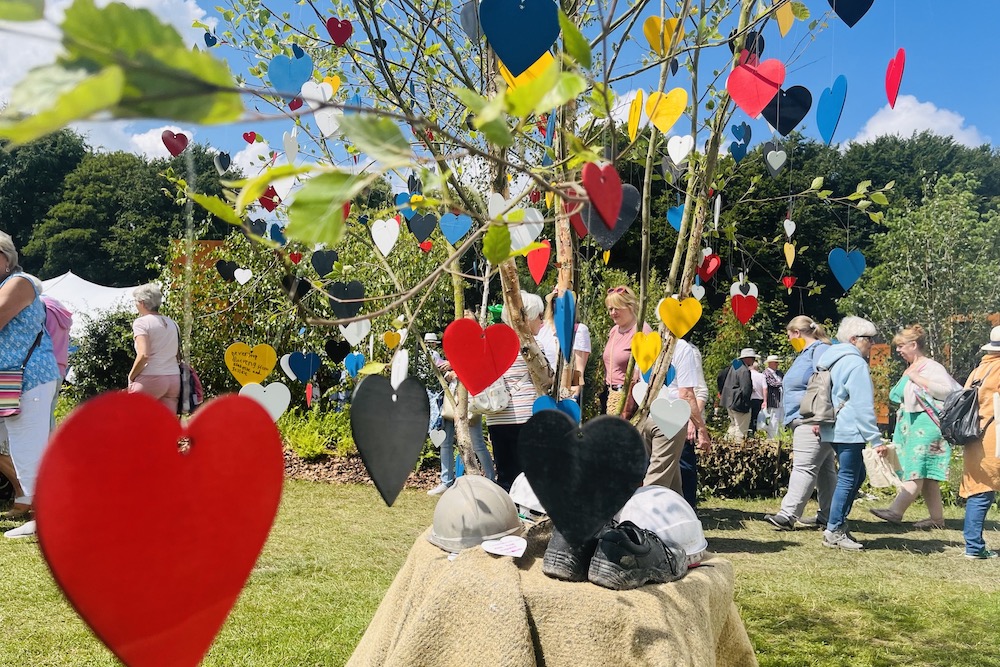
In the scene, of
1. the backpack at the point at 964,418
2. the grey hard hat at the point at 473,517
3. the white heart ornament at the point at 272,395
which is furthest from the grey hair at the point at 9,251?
the backpack at the point at 964,418

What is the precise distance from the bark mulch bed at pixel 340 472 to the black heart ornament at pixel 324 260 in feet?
15.0

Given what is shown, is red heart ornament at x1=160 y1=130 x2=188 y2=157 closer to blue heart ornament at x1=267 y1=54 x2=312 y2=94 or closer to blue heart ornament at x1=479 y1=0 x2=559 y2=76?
blue heart ornament at x1=267 y1=54 x2=312 y2=94

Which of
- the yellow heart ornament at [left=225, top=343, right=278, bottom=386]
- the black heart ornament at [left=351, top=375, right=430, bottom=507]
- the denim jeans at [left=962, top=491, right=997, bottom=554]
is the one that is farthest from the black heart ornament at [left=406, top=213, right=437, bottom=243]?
the denim jeans at [left=962, top=491, right=997, bottom=554]

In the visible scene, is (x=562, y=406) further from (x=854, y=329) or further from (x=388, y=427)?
(x=854, y=329)

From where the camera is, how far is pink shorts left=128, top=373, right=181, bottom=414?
4574 millimetres

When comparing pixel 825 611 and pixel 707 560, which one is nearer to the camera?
pixel 707 560

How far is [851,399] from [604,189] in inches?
186

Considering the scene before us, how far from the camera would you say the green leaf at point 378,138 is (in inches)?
22.0

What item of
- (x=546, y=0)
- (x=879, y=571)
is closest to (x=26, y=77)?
(x=546, y=0)

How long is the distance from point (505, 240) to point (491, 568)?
3.28 feet

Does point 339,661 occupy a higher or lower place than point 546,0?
lower

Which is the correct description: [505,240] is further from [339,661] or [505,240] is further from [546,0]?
[339,661]

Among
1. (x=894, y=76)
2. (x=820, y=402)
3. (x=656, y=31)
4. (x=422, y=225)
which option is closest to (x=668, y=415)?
(x=656, y=31)

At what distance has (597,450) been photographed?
1.53 metres
